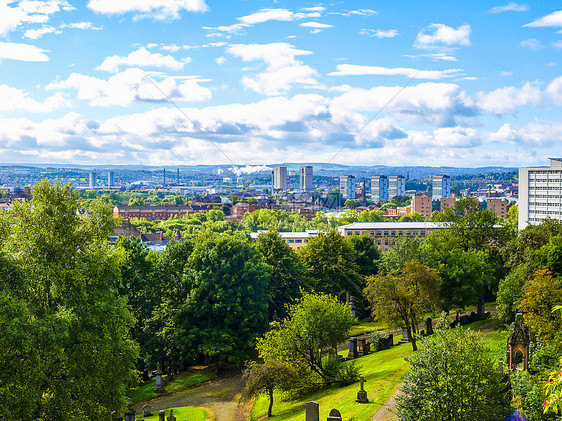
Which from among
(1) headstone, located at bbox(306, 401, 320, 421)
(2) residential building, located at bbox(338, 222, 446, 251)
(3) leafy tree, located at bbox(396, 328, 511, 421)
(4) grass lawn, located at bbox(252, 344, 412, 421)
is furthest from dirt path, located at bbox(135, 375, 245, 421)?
(2) residential building, located at bbox(338, 222, 446, 251)

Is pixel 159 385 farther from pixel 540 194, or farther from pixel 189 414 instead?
pixel 540 194

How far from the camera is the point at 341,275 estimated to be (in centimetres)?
5800

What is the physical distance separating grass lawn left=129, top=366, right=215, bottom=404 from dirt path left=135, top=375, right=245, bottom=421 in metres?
0.79

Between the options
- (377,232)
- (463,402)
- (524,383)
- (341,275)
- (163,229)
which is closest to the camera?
(463,402)

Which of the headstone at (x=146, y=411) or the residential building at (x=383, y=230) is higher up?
the residential building at (x=383, y=230)

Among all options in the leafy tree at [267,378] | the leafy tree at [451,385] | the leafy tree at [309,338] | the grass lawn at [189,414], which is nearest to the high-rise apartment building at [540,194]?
the leafy tree at [309,338]

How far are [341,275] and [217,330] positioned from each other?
1904 cm

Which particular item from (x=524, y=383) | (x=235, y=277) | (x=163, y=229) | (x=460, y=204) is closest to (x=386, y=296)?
(x=235, y=277)

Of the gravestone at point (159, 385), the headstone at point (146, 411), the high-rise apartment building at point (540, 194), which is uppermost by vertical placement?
the high-rise apartment building at point (540, 194)

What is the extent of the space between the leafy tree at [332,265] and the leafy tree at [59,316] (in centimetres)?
3320

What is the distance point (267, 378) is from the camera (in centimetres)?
3141

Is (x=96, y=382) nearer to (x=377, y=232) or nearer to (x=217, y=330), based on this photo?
(x=217, y=330)

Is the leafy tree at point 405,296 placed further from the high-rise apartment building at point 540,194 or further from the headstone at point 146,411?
the high-rise apartment building at point 540,194

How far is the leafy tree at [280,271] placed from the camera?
51.6 meters
